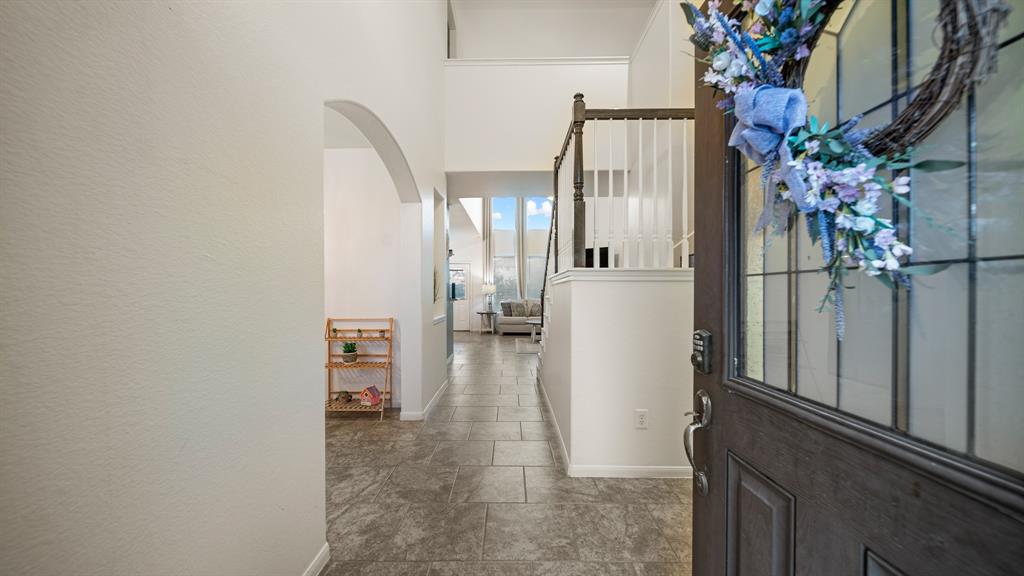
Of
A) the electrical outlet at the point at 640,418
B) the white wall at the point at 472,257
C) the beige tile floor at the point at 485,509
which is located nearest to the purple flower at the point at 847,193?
the beige tile floor at the point at 485,509

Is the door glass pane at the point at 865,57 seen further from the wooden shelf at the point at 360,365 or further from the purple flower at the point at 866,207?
the wooden shelf at the point at 360,365

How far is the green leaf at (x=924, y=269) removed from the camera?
1.58ft

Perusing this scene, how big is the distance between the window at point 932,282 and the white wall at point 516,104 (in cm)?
460

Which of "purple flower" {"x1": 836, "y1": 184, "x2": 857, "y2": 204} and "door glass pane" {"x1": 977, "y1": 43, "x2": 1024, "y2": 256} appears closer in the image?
"door glass pane" {"x1": 977, "y1": 43, "x2": 1024, "y2": 256}

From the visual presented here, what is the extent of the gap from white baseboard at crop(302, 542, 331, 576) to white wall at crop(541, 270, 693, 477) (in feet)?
4.82

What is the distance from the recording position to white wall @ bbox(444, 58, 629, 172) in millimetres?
4973

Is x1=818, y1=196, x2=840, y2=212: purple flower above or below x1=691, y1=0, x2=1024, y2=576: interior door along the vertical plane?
above

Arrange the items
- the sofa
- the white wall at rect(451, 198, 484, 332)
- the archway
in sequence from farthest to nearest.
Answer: the white wall at rect(451, 198, 484, 332), the sofa, the archway

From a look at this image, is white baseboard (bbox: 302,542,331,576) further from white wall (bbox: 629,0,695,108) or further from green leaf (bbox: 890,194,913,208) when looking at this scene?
white wall (bbox: 629,0,695,108)

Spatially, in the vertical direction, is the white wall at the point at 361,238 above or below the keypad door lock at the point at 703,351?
above

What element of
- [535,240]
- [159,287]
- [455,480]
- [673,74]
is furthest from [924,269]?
[535,240]

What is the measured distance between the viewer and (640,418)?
255 cm

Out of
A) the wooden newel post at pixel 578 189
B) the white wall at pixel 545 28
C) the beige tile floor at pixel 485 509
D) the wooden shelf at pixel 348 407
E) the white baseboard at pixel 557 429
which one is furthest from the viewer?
the white wall at pixel 545 28

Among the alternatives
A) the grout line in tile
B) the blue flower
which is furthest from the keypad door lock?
the grout line in tile
